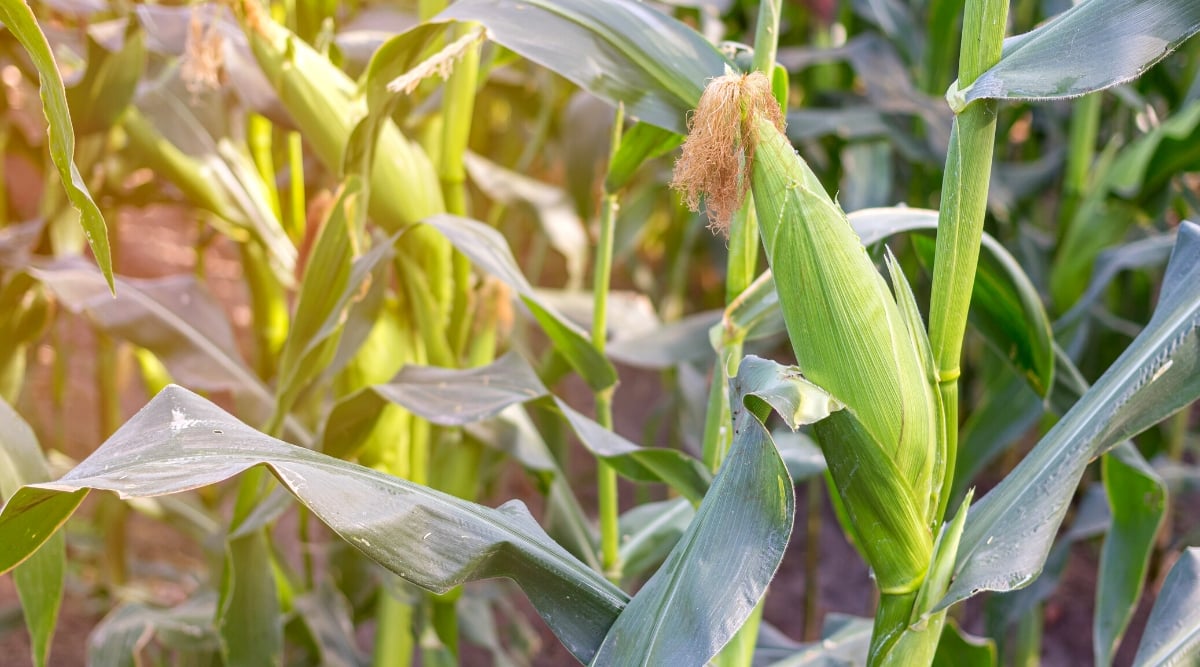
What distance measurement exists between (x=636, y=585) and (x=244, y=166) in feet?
4.09

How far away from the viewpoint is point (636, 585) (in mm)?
2115

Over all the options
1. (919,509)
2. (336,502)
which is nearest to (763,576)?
(919,509)

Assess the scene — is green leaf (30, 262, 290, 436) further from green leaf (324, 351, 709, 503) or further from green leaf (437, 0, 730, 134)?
green leaf (437, 0, 730, 134)

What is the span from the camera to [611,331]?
4.39 ft

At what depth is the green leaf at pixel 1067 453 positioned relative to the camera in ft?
1.96

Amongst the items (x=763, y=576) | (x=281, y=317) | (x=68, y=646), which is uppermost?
(x=763, y=576)

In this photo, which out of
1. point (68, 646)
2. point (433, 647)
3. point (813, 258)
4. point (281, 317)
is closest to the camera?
point (813, 258)

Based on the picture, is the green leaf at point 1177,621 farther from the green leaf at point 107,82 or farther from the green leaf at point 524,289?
the green leaf at point 107,82

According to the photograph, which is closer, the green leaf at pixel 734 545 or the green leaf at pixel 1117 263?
the green leaf at pixel 734 545

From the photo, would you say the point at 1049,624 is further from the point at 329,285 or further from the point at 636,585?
the point at 329,285

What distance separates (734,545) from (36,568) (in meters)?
0.55

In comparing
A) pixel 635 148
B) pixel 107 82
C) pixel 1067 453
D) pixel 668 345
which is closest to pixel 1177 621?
pixel 1067 453

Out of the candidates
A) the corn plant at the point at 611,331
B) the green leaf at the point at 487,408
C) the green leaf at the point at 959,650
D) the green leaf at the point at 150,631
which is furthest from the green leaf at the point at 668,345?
the green leaf at the point at 150,631

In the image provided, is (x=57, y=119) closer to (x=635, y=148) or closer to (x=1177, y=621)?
(x=635, y=148)
